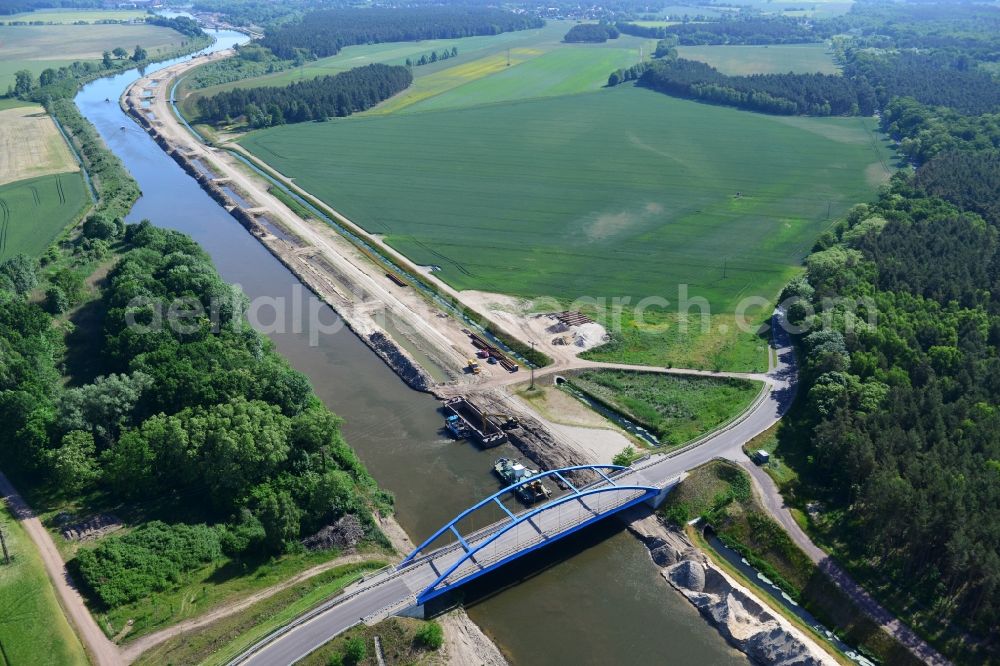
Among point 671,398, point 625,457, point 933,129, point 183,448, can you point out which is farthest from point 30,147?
point 933,129

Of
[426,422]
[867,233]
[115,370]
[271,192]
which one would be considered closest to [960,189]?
[867,233]

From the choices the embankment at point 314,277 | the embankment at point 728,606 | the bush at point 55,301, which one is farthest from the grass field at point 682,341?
the bush at point 55,301

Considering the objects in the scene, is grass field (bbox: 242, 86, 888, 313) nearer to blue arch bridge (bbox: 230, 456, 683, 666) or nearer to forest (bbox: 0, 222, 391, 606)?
blue arch bridge (bbox: 230, 456, 683, 666)

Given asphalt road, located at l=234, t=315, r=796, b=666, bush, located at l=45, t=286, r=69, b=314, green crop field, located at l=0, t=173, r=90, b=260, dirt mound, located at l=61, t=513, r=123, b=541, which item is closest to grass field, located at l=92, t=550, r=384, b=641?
asphalt road, located at l=234, t=315, r=796, b=666

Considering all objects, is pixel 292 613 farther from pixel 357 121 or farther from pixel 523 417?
pixel 357 121

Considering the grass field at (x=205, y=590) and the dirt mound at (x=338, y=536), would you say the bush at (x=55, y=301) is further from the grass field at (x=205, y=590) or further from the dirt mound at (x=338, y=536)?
the dirt mound at (x=338, y=536)

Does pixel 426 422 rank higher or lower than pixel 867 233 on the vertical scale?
lower

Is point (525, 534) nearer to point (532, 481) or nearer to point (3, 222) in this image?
point (532, 481)
